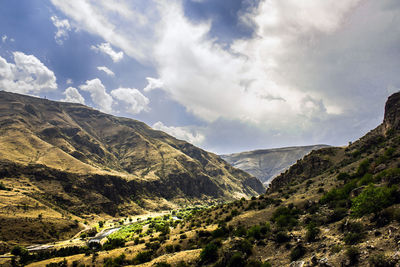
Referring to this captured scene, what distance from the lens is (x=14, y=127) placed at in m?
198

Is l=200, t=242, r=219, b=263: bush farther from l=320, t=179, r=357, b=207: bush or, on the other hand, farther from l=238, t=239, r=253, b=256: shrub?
l=320, t=179, r=357, b=207: bush

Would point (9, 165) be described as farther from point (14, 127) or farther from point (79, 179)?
point (14, 127)

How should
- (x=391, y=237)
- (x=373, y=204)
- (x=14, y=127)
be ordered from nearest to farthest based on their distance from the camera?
(x=391, y=237), (x=373, y=204), (x=14, y=127)

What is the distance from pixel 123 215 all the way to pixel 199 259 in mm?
138397

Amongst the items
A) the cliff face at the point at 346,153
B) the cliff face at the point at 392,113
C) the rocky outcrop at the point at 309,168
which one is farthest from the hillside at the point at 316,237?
the cliff face at the point at 392,113

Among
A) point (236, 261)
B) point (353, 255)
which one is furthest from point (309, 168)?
point (353, 255)

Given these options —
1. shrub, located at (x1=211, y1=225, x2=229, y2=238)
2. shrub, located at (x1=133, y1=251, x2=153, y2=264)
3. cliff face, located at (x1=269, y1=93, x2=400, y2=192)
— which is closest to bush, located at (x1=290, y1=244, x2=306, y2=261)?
shrub, located at (x1=211, y1=225, x2=229, y2=238)

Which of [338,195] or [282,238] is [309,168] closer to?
[338,195]

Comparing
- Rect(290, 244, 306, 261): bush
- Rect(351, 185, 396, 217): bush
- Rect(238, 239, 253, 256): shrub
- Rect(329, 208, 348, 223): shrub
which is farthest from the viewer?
Rect(238, 239, 253, 256): shrub

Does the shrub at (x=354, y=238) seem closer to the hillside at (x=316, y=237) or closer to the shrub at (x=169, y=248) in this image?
the hillside at (x=316, y=237)

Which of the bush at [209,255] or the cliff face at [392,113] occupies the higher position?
the cliff face at [392,113]

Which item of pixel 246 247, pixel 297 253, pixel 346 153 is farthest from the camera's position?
pixel 346 153

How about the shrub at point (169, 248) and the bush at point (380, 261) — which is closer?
the bush at point (380, 261)

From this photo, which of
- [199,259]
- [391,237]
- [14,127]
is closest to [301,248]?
[391,237]
